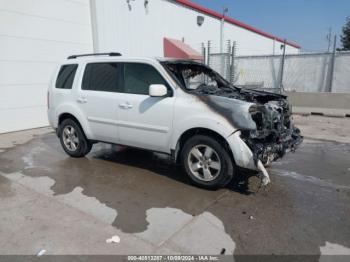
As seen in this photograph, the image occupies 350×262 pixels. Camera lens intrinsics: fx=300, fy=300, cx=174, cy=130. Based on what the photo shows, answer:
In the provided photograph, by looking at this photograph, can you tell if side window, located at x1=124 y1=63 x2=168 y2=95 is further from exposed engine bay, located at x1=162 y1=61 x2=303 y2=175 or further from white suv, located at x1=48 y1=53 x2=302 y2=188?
exposed engine bay, located at x1=162 y1=61 x2=303 y2=175

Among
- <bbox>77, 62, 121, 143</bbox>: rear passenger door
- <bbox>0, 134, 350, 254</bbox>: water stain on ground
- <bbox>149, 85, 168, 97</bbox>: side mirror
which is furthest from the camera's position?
<bbox>77, 62, 121, 143</bbox>: rear passenger door

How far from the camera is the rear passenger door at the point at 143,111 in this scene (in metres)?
4.55

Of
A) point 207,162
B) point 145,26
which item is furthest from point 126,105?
point 145,26

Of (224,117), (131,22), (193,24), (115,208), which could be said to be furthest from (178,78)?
(193,24)

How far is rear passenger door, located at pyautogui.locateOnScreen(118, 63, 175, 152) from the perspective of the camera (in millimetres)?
4551

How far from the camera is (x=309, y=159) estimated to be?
5.91 m

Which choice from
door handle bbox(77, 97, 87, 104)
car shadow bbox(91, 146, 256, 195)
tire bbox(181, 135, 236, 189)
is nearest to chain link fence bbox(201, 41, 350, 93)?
car shadow bbox(91, 146, 256, 195)

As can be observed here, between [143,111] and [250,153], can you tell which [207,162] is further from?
[143,111]

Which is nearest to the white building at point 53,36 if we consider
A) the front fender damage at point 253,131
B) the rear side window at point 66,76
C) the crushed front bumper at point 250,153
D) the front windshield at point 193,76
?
the rear side window at point 66,76

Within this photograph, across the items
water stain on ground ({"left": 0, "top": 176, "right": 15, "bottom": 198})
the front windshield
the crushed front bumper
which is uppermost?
the front windshield

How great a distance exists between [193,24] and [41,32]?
8481mm

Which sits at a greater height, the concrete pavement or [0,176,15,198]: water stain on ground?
the concrete pavement

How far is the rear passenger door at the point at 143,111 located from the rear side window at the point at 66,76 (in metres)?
1.39

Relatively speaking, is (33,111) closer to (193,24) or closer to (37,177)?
(37,177)
